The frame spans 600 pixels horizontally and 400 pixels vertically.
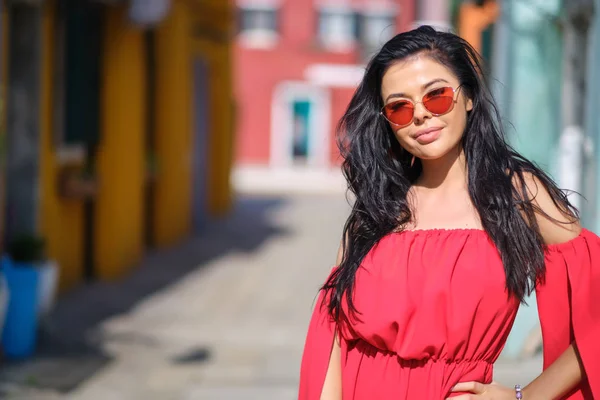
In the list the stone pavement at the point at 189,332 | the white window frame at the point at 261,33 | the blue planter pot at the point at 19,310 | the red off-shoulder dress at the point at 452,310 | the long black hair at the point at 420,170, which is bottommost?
the stone pavement at the point at 189,332

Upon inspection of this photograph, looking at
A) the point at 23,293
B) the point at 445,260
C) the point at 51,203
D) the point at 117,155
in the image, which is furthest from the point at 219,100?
the point at 445,260

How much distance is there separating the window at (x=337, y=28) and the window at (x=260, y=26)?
133cm

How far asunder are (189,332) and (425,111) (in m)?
5.89

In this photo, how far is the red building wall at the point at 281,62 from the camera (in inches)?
1161

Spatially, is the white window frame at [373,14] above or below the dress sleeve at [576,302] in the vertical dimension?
above

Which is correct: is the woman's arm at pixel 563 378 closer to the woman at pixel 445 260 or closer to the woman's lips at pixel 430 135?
the woman at pixel 445 260

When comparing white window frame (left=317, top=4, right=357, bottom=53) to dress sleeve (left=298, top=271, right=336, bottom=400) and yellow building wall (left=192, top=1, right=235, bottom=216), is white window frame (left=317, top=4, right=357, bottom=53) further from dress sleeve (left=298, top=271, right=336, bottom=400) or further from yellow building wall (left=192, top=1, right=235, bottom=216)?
dress sleeve (left=298, top=271, right=336, bottom=400)

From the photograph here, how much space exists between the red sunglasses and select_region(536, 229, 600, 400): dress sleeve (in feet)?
1.28

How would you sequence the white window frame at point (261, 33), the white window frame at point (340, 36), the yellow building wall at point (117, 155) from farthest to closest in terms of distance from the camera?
the white window frame at point (261, 33), the white window frame at point (340, 36), the yellow building wall at point (117, 155)

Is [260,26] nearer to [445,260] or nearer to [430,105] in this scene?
[430,105]

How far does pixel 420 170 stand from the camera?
8.58 feet

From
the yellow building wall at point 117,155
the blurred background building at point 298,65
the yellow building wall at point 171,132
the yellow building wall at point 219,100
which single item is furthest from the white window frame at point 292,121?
the yellow building wall at point 117,155

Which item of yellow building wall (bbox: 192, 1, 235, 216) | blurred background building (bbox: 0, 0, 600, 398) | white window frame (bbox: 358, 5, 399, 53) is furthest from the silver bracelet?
white window frame (bbox: 358, 5, 399, 53)

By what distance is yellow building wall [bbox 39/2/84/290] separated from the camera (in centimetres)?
837
